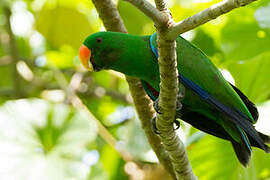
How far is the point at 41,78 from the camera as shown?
501 centimetres

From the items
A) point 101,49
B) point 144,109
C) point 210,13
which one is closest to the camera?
point 210,13

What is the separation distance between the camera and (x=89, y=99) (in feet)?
15.5

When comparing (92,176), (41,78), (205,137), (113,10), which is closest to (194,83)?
(205,137)

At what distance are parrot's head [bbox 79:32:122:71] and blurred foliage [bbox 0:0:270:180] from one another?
75 centimetres

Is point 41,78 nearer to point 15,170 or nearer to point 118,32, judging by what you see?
point 15,170

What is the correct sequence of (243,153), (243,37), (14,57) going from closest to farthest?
(243,153), (243,37), (14,57)

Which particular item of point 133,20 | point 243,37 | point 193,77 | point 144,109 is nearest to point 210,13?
point 193,77

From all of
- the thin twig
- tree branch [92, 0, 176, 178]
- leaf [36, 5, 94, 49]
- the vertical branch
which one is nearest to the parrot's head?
tree branch [92, 0, 176, 178]

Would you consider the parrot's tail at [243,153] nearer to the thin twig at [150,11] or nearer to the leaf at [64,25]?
the thin twig at [150,11]

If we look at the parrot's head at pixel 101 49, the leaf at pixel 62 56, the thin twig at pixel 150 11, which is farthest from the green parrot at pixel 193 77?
the leaf at pixel 62 56

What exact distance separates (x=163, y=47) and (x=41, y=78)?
11.7 feet

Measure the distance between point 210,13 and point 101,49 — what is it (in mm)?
1344

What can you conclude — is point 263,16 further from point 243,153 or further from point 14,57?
point 14,57

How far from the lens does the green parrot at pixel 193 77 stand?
8.30ft
